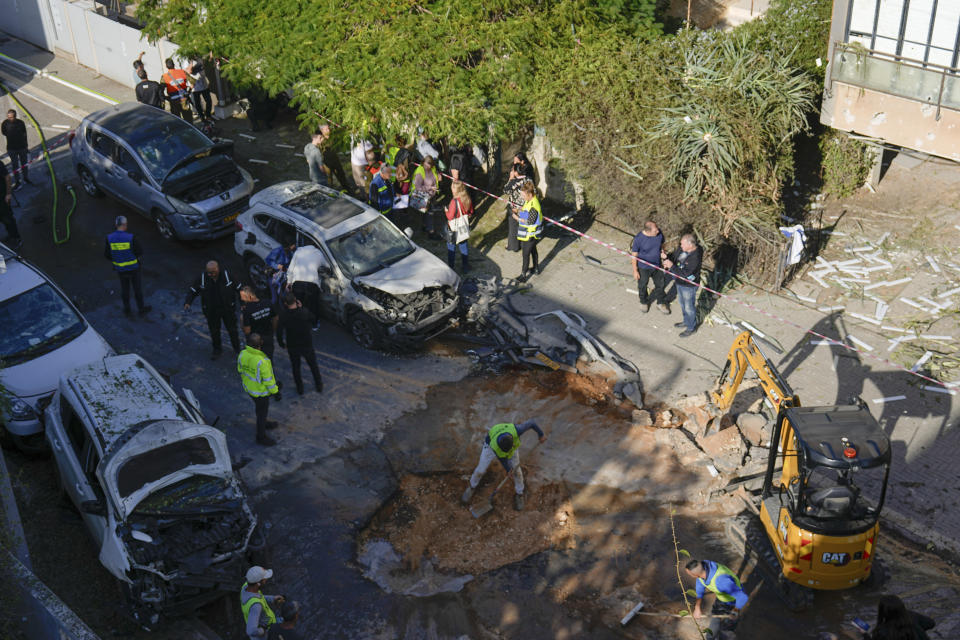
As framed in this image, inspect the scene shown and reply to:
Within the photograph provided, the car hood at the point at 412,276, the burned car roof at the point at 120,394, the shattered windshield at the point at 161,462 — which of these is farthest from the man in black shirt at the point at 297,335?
the shattered windshield at the point at 161,462

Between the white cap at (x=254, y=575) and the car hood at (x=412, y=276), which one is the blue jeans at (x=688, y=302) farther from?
the white cap at (x=254, y=575)

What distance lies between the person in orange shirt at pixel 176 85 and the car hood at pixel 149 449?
11.7m

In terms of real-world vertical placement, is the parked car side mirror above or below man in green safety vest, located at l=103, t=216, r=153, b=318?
below

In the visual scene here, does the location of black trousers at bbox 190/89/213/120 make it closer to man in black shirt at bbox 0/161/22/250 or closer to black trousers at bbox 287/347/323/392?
man in black shirt at bbox 0/161/22/250

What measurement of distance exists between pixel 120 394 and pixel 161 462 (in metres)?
1.36

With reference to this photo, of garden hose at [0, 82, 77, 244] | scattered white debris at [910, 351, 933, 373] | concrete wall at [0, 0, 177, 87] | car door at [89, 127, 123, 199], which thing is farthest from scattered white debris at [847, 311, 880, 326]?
concrete wall at [0, 0, 177, 87]

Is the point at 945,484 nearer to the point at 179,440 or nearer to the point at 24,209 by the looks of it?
the point at 179,440

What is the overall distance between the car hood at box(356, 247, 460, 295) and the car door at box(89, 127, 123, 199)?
6493 millimetres

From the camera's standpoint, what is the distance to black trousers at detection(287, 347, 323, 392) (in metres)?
12.6

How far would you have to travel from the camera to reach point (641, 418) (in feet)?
40.3

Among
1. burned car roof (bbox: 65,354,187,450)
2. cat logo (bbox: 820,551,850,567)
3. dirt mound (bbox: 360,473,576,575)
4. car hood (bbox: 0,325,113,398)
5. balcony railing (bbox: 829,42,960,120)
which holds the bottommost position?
dirt mound (bbox: 360,473,576,575)

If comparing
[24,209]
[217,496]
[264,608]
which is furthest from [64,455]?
[24,209]

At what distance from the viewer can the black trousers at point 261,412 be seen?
11.7 meters

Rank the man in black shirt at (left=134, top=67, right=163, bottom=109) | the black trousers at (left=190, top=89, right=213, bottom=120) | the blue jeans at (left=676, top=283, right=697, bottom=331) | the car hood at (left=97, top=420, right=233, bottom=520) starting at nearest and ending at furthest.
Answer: the car hood at (left=97, top=420, right=233, bottom=520) → the blue jeans at (left=676, top=283, right=697, bottom=331) → the man in black shirt at (left=134, top=67, right=163, bottom=109) → the black trousers at (left=190, top=89, right=213, bottom=120)
